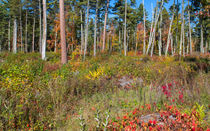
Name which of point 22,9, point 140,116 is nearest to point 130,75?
point 140,116

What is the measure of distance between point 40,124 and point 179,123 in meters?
2.67

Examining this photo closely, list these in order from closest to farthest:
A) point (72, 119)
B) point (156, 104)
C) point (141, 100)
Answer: point (72, 119) → point (156, 104) → point (141, 100)

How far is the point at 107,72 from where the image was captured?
6742mm

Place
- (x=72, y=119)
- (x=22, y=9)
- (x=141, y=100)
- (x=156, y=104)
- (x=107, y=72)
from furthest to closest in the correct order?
(x=22, y=9)
(x=107, y=72)
(x=141, y=100)
(x=156, y=104)
(x=72, y=119)

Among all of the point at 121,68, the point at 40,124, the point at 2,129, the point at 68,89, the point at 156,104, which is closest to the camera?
the point at 2,129

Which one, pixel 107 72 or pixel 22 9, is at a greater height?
pixel 22 9

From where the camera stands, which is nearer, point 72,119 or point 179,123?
point 179,123

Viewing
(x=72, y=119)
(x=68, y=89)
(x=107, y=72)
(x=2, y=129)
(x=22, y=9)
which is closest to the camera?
(x=2, y=129)

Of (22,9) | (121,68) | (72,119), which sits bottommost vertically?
(72,119)

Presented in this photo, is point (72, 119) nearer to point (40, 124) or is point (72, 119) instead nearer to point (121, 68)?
point (40, 124)

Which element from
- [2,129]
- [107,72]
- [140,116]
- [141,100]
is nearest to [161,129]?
[140,116]

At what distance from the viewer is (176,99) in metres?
3.79

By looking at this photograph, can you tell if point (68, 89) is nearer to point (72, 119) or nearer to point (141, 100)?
point (72, 119)

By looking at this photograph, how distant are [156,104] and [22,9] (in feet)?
108
